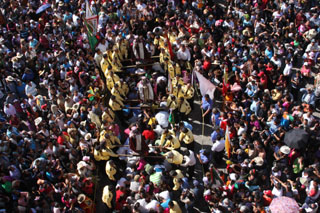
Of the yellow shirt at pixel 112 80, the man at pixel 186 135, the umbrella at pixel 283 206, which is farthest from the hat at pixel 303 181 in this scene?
the yellow shirt at pixel 112 80

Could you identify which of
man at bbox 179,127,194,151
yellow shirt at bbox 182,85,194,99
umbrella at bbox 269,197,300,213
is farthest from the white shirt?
umbrella at bbox 269,197,300,213

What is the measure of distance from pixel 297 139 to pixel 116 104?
566 cm

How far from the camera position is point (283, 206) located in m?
8.59

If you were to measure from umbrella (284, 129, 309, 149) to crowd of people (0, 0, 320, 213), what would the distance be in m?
0.22

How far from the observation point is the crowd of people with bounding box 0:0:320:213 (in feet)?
32.5

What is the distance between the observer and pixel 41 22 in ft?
56.5

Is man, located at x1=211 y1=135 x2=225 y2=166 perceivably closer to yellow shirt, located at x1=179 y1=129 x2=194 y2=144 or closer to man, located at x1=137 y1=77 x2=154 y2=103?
yellow shirt, located at x1=179 y1=129 x2=194 y2=144

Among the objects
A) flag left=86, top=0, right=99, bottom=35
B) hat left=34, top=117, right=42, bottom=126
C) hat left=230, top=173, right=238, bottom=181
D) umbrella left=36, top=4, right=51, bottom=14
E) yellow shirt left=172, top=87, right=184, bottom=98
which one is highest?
umbrella left=36, top=4, right=51, bottom=14

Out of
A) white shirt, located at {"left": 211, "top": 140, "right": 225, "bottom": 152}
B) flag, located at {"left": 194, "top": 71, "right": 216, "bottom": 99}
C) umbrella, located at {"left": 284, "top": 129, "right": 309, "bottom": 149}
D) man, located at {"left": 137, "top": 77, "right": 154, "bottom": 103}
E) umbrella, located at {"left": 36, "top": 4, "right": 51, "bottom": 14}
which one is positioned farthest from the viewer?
umbrella, located at {"left": 36, "top": 4, "right": 51, "bottom": 14}

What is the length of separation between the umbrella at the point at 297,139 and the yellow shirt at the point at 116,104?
5.30 metres

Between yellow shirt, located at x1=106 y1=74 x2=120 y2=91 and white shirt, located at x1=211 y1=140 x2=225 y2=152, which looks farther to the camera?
yellow shirt, located at x1=106 y1=74 x2=120 y2=91

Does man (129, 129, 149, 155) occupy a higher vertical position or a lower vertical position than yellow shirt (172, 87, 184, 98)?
lower

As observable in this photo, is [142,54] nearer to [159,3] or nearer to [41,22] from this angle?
[159,3]

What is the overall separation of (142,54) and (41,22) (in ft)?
19.2
